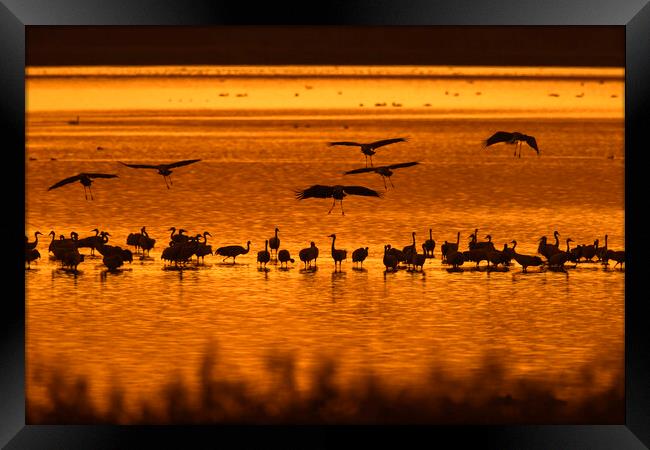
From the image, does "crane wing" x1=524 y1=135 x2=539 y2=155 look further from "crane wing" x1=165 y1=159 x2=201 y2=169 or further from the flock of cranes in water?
"crane wing" x1=165 y1=159 x2=201 y2=169

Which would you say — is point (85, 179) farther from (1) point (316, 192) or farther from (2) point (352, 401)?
(2) point (352, 401)

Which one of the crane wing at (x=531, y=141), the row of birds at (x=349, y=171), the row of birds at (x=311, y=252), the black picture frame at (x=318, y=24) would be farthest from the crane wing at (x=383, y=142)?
the black picture frame at (x=318, y=24)

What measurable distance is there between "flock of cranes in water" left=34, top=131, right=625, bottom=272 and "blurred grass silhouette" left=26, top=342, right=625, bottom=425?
2.21ft

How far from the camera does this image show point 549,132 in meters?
8.82

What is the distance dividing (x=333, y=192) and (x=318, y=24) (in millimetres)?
1450

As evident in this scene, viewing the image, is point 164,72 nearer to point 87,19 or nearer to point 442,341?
point 87,19

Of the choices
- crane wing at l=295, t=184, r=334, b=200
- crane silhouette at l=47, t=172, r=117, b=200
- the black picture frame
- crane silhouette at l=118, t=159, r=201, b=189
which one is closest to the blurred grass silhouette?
the black picture frame

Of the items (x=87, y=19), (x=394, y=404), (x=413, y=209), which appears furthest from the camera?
(x=413, y=209)

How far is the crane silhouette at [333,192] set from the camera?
28.3ft

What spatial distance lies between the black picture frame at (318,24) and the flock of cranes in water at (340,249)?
651 mm

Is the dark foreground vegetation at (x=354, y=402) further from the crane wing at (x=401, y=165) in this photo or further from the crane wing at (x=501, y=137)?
the crane wing at (x=501, y=137)

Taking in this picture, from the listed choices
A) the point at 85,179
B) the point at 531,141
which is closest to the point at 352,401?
the point at 531,141

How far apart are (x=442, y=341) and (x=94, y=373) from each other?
215 cm
